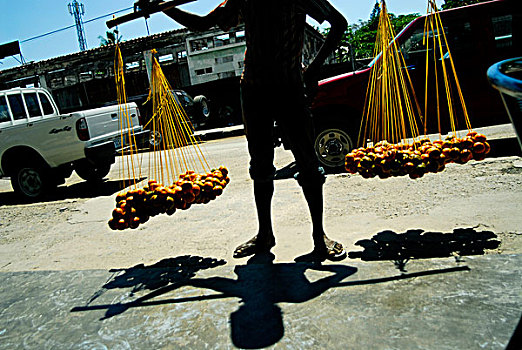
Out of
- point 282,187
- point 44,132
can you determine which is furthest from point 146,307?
point 44,132

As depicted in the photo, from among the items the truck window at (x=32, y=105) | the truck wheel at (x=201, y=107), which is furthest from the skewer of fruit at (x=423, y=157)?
the truck wheel at (x=201, y=107)

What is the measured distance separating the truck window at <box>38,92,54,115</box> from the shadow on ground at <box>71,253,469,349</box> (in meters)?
7.20

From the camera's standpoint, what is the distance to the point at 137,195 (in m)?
2.86

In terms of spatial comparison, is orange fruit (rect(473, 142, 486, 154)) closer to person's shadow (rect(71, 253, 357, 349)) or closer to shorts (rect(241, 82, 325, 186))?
shorts (rect(241, 82, 325, 186))

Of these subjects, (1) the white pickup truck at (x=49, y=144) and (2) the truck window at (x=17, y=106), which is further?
(2) the truck window at (x=17, y=106)

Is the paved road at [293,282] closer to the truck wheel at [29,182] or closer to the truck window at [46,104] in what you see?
the truck wheel at [29,182]

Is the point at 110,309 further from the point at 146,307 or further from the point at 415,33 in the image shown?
the point at 415,33

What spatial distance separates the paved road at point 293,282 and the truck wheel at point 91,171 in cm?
332

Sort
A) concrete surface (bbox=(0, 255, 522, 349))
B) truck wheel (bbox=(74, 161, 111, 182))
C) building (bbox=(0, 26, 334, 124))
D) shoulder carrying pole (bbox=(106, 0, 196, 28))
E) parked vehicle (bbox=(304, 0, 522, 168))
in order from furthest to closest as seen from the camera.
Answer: building (bbox=(0, 26, 334, 124))
truck wheel (bbox=(74, 161, 111, 182))
parked vehicle (bbox=(304, 0, 522, 168))
shoulder carrying pole (bbox=(106, 0, 196, 28))
concrete surface (bbox=(0, 255, 522, 349))

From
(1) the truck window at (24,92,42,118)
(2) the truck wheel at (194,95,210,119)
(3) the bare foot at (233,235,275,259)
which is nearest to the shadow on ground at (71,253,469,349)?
(3) the bare foot at (233,235,275,259)

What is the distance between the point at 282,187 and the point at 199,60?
17473mm

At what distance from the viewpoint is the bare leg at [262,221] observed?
9.65 feet

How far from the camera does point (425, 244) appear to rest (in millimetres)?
3150

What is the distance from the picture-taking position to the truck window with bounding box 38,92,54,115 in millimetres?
8609
